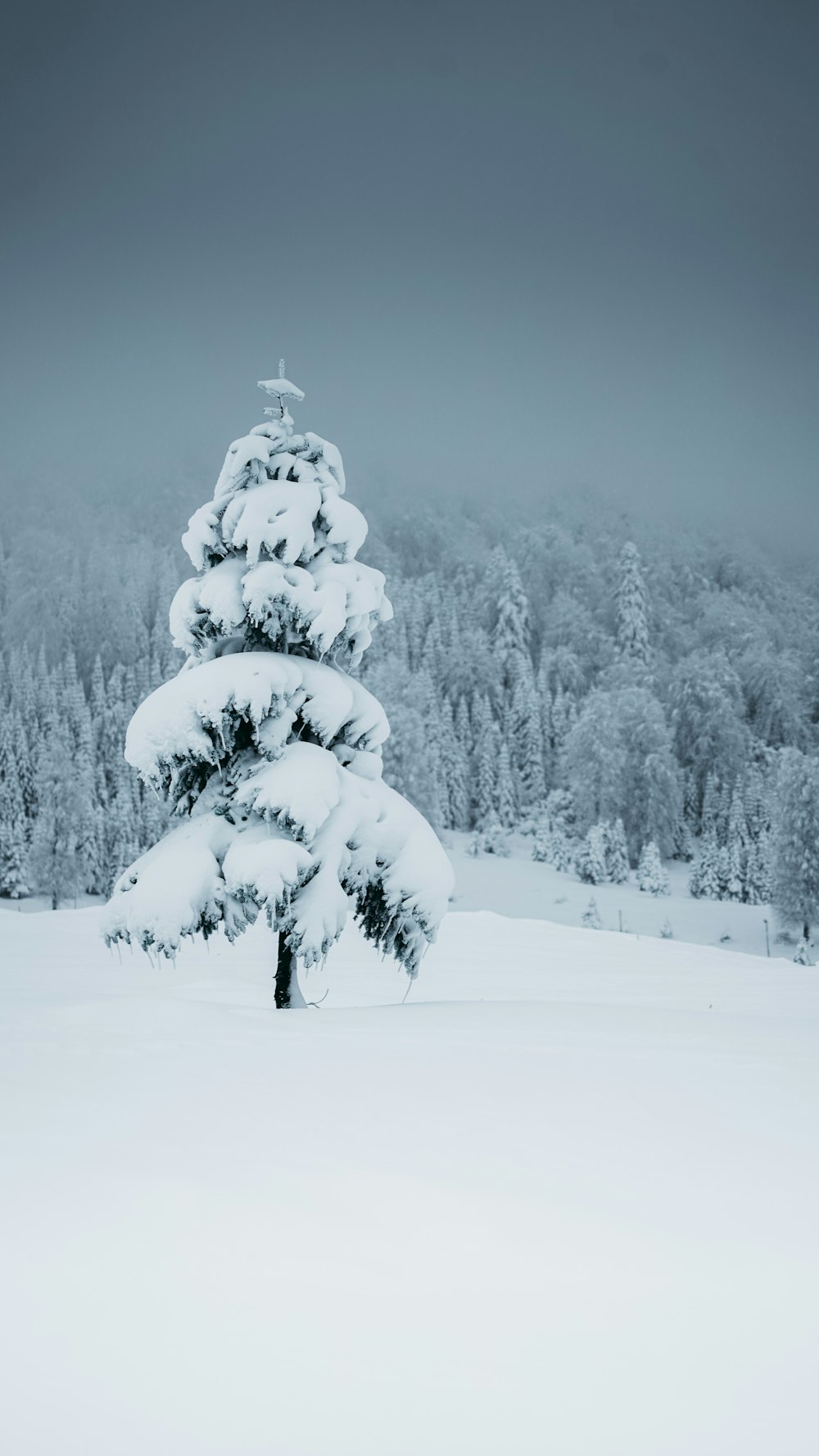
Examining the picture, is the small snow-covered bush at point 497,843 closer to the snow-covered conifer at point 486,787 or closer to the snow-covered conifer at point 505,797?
the snow-covered conifer at point 486,787

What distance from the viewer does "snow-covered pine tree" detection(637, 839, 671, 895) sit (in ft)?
182

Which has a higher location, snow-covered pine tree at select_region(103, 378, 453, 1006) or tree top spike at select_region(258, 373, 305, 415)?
tree top spike at select_region(258, 373, 305, 415)

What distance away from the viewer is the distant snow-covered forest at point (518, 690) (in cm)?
5962

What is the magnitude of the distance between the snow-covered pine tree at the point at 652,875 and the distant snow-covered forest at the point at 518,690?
179 cm

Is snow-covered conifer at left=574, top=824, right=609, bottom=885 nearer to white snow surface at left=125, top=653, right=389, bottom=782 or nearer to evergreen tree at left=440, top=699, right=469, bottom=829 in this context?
evergreen tree at left=440, top=699, right=469, bottom=829

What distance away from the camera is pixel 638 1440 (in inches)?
98.7

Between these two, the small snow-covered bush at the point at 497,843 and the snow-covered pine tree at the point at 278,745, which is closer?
the snow-covered pine tree at the point at 278,745

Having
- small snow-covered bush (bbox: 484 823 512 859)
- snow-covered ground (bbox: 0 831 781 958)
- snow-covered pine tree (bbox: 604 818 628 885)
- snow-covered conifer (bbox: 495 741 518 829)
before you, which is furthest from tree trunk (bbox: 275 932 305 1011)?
snow-covered conifer (bbox: 495 741 518 829)

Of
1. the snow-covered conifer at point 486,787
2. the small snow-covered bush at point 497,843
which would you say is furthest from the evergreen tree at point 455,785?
the small snow-covered bush at point 497,843

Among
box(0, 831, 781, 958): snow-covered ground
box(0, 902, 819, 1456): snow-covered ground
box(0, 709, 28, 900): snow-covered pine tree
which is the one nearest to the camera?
box(0, 902, 819, 1456): snow-covered ground

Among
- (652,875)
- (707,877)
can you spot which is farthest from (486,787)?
(707,877)

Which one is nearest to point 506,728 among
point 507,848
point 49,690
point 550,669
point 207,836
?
point 550,669

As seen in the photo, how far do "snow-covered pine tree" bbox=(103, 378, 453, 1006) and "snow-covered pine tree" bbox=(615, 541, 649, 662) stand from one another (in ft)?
338

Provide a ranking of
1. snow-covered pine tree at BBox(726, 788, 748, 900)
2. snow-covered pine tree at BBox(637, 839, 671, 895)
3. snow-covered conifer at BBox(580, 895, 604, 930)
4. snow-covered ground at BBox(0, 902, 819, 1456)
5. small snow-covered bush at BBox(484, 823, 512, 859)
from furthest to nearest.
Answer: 1. small snow-covered bush at BBox(484, 823, 512, 859)
2. snow-covered pine tree at BBox(726, 788, 748, 900)
3. snow-covered pine tree at BBox(637, 839, 671, 895)
4. snow-covered conifer at BBox(580, 895, 604, 930)
5. snow-covered ground at BBox(0, 902, 819, 1456)
